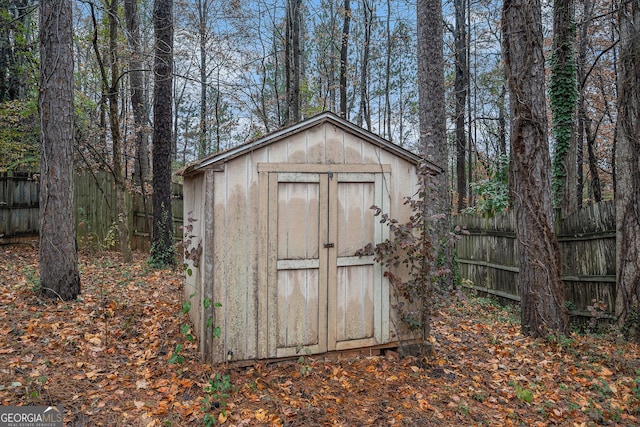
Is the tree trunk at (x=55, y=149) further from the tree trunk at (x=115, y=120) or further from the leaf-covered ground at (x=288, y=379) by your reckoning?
the tree trunk at (x=115, y=120)

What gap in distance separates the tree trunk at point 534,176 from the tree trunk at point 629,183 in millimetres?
891

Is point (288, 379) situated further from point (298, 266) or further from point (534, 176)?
point (534, 176)

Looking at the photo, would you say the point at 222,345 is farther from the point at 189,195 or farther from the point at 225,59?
the point at 225,59

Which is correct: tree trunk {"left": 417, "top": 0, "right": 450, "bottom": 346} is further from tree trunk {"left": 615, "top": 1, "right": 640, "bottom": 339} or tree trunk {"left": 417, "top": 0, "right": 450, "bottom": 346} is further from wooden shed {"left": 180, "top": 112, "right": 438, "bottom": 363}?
wooden shed {"left": 180, "top": 112, "right": 438, "bottom": 363}

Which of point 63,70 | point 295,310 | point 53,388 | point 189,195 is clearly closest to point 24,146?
point 63,70

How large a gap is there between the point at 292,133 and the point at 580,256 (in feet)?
15.9

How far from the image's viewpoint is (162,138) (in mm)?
8273

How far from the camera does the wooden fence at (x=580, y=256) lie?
5.86 m

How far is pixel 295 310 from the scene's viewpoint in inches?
172

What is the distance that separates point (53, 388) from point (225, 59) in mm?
11880

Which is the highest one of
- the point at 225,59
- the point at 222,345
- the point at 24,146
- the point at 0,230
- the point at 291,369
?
the point at 225,59

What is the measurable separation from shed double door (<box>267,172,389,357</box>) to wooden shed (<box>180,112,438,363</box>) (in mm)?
11

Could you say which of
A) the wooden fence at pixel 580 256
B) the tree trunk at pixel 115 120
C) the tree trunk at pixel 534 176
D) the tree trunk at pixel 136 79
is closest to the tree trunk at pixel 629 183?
the wooden fence at pixel 580 256

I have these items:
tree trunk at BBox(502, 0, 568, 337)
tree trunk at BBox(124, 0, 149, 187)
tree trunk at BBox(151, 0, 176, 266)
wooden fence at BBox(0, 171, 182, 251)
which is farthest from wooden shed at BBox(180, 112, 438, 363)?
wooden fence at BBox(0, 171, 182, 251)
